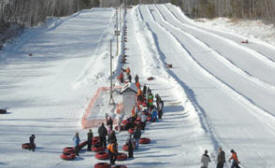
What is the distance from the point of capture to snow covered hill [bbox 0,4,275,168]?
17.2 meters

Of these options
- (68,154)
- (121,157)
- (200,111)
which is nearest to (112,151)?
(121,157)

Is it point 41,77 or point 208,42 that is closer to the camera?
point 41,77

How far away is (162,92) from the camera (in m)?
28.6

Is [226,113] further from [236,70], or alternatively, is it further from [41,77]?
[41,77]

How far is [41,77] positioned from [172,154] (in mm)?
24220

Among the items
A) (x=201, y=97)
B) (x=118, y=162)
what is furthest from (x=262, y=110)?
(x=118, y=162)

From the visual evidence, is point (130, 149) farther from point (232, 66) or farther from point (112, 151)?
point (232, 66)

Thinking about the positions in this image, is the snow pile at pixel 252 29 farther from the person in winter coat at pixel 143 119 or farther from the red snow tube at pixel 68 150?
the red snow tube at pixel 68 150

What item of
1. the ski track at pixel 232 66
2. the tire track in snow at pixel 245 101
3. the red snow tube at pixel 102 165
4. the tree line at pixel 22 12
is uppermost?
the tree line at pixel 22 12

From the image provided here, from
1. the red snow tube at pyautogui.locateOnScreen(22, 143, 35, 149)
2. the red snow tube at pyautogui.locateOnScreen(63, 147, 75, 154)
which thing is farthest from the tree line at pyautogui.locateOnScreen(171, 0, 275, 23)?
the red snow tube at pyautogui.locateOnScreen(22, 143, 35, 149)

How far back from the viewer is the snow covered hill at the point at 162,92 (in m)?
17.2

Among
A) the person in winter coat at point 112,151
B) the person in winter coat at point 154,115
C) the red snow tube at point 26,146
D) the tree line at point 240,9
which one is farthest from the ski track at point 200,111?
the tree line at point 240,9

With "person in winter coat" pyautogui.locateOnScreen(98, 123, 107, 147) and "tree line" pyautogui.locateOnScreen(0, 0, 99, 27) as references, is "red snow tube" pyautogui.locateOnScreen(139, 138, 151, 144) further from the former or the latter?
"tree line" pyautogui.locateOnScreen(0, 0, 99, 27)

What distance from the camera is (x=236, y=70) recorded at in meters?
34.7
